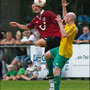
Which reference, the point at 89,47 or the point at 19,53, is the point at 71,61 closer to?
the point at 89,47

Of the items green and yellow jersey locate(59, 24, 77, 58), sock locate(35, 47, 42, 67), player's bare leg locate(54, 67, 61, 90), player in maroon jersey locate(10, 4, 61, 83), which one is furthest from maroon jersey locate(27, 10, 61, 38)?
player's bare leg locate(54, 67, 61, 90)

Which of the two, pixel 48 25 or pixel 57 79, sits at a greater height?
pixel 48 25

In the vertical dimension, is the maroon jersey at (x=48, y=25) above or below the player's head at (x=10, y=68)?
above

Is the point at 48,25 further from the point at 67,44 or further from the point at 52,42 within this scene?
the point at 67,44

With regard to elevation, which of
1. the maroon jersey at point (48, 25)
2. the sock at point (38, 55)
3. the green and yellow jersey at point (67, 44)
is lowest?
the sock at point (38, 55)

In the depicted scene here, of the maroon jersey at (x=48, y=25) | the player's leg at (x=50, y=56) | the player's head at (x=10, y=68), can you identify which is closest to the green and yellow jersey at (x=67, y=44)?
the player's leg at (x=50, y=56)

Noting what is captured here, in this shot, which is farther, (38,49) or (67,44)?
(38,49)

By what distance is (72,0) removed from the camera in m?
17.3

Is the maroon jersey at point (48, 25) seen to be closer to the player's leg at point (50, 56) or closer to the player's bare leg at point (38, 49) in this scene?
the player's bare leg at point (38, 49)

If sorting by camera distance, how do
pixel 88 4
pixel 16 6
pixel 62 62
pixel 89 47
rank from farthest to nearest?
pixel 16 6
pixel 88 4
pixel 89 47
pixel 62 62

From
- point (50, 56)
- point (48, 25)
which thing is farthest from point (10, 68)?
point (50, 56)

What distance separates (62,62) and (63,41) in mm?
491

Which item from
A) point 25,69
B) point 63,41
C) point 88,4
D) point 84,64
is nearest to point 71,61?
point 84,64

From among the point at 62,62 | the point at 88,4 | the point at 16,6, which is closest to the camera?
the point at 62,62
